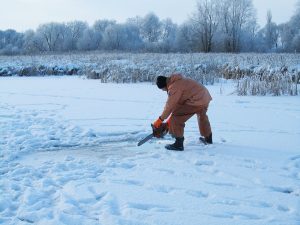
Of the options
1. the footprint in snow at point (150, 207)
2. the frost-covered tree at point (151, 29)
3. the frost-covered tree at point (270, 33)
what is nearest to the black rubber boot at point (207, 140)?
the footprint in snow at point (150, 207)

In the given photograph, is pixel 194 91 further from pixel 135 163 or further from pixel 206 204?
pixel 206 204

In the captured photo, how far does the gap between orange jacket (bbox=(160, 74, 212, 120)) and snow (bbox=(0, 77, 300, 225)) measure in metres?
0.61

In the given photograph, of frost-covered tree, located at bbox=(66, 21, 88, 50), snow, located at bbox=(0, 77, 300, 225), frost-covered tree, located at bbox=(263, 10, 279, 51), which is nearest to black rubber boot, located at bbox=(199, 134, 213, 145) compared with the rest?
snow, located at bbox=(0, 77, 300, 225)

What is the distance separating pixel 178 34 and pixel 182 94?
56.9 meters

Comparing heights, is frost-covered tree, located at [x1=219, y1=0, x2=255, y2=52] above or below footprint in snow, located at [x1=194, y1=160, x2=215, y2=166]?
above

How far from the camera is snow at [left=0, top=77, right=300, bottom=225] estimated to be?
3.33 m

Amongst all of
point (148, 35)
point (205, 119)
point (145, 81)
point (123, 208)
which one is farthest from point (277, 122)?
point (148, 35)

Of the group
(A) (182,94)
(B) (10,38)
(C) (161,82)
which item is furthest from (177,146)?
(B) (10,38)

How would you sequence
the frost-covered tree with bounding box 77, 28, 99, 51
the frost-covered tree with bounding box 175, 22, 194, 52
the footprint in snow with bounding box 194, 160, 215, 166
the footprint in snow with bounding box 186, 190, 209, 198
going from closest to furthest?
the footprint in snow with bounding box 186, 190, 209, 198 → the footprint in snow with bounding box 194, 160, 215, 166 → the frost-covered tree with bounding box 175, 22, 194, 52 → the frost-covered tree with bounding box 77, 28, 99, 51

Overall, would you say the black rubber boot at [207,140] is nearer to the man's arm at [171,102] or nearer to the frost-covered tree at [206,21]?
the man's arm at [171,102]

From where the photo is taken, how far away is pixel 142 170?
4.47m

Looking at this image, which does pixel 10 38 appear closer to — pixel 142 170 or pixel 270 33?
pixel 270 33

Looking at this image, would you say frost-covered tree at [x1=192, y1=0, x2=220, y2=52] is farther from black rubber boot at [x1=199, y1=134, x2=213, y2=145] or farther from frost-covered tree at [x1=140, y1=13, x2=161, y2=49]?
black rubber boot at [x1=199, y1=134, x2=213, y2=145]

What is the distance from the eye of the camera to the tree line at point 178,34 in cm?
5006
